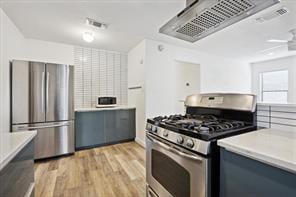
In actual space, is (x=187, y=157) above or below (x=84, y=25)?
below

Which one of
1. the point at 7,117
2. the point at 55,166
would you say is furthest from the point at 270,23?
the point at 7,117

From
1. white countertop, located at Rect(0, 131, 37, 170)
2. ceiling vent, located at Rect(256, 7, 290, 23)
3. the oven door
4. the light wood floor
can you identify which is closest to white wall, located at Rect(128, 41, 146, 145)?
the light wood floor

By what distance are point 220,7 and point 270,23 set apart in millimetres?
2506

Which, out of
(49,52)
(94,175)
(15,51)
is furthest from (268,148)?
(49,52)

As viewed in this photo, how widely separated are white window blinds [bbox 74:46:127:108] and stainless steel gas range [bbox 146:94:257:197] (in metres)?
2.87

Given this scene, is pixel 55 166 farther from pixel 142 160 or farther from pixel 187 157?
pixel 187 157

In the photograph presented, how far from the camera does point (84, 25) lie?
9.23 ft

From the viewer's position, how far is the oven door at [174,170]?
3.51ft

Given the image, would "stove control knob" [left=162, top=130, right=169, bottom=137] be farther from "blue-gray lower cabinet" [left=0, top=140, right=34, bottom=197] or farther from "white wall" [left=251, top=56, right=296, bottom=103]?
"white wall" [left=251, top=56, right=296, bottom=103]

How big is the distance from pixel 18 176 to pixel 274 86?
292 inches

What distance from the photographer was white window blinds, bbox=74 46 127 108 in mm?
4016

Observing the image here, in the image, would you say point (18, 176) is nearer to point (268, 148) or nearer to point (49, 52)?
point (268, 148)

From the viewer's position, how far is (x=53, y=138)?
117 inches

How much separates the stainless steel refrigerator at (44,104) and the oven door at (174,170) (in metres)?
2.09
